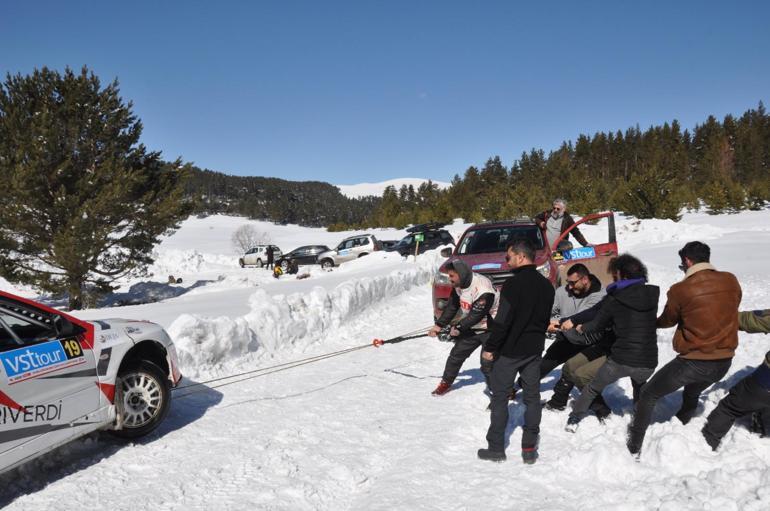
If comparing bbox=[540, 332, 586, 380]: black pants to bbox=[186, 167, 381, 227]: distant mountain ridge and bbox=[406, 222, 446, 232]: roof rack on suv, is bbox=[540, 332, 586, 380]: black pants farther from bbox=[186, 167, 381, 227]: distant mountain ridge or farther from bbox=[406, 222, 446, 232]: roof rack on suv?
bbox=[186, 167, 381, 227]: distant mountain ridge

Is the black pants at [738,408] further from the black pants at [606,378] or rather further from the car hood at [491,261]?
the car hood at [491,261]

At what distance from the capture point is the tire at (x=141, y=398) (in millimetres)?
4414

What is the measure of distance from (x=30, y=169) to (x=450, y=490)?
64.6 ft

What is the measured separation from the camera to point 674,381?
397 centimetres

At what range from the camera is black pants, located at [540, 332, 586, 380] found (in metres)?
5.20

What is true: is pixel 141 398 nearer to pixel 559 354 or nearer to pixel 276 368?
pixel 276 368

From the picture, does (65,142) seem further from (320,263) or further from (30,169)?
(320,263)

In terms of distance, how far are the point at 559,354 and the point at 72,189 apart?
67.3ft

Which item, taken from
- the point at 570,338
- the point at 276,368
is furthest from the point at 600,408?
the point at 276,368

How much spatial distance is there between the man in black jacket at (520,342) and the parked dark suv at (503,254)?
10.6 ft

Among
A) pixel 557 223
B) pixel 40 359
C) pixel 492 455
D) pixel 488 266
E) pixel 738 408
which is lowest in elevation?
pixel 492 455

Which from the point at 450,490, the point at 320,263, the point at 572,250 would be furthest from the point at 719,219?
the point at 450,490

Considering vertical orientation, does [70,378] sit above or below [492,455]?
above

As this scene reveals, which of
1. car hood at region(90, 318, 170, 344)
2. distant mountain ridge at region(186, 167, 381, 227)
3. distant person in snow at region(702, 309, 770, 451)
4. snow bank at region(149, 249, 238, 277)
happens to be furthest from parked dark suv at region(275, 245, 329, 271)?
distant mountain ridge at region(186, 167, 381, 227)
